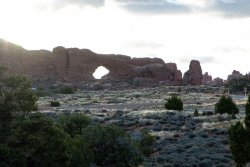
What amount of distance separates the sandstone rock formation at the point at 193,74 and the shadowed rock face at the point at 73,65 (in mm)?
2406

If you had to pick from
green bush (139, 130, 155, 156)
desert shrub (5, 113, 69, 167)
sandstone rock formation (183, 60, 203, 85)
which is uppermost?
sandstone rock formation (183, 60, 203, 85)

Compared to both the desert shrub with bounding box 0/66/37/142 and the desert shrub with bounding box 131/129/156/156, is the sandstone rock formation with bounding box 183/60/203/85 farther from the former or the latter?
the desert shrub with bounding box 0/66/37/142

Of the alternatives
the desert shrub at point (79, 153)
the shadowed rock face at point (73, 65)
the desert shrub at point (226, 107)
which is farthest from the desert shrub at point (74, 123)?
the shadowed rock face at point (73, 65)

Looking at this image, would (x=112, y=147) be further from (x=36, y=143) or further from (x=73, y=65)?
(x=73, y=65)

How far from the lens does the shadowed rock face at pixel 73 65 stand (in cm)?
13012

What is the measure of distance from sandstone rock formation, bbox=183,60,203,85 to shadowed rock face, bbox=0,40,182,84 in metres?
2.41

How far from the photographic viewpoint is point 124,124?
37750mm

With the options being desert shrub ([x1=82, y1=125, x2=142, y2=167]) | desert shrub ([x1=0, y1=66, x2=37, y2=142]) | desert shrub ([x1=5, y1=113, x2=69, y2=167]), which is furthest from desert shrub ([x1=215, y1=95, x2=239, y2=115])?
desert shrub ([x1=0, y1=66, x2=37, y2=142])

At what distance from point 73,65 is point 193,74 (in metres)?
30.0

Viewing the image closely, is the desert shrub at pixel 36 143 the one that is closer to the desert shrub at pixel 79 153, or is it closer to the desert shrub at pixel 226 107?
the desert shrub at pixel 79 153

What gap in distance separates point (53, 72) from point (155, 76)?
25550 millimetres

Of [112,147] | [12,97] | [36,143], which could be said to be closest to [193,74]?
[112,147]

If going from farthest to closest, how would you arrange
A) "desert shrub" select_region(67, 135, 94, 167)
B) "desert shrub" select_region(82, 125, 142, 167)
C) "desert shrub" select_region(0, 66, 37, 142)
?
"desert shrub" select_region(82, 125, 142, 167) → "desert shrub" select_region(67, 135, 94, 167) → "desert shrub" select_region(0, 66, 37, 142)

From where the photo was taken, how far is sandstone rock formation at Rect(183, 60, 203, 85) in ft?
416
